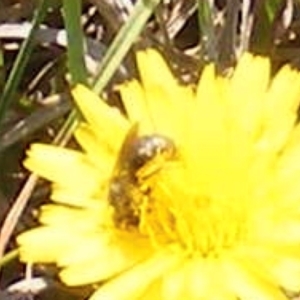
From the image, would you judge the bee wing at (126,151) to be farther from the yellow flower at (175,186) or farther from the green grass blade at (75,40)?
the green grass blade at (75,40)

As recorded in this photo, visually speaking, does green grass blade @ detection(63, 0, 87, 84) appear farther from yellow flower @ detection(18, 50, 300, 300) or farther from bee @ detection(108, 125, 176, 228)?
bee @ detection(108, 125, 176, 228)

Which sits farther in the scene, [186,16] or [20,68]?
[186,16]

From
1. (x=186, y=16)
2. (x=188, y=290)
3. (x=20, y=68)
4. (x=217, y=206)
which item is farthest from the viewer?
(x=186, y=16)

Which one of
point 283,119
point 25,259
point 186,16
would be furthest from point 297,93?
point 186,16

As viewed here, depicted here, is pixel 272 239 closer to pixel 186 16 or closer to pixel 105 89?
pixel 105 89

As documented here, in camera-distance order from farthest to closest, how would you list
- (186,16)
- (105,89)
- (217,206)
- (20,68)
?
(186,16), (105,89), (20,68), (217,206)

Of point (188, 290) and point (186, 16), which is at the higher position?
point (186, 16)

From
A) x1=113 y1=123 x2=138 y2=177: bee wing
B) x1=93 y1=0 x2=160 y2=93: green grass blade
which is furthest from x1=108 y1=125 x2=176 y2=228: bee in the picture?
x1=93 y1=0 x2=160 y2=93: green grass blade

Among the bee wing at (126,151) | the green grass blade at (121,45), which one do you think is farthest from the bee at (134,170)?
the green grass blade at (121,45)

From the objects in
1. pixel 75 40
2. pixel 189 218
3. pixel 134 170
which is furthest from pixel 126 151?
pixel 75 40
